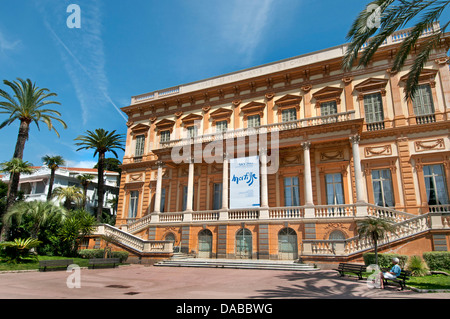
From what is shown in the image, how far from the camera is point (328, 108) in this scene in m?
23.3

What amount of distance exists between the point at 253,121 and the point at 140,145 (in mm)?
11699

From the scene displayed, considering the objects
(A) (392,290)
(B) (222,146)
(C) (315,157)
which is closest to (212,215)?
(B) (222,146)

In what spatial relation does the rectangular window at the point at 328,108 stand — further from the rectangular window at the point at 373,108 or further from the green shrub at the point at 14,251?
the green shrub at the point at 14,251

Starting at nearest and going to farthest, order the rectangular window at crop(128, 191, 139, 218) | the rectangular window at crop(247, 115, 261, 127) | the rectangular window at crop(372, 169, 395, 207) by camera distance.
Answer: the rectangular window at crop(372, 169, 395, 207) → the rectangular window at crop(247, 115, 261, 127) → the rectangular window at crop(128, 191, 139, 218)

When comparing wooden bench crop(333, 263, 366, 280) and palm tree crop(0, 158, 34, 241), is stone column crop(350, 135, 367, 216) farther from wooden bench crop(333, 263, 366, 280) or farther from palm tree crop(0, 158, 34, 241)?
palm tree crop(0, 158, 34, 241)

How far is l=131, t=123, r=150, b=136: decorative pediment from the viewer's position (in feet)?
98.9

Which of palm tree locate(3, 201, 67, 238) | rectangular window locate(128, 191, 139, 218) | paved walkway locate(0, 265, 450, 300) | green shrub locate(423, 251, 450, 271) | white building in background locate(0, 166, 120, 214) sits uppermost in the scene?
white building in background locate(0, 166, 120, 214)

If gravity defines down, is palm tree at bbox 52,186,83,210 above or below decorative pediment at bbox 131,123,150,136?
below

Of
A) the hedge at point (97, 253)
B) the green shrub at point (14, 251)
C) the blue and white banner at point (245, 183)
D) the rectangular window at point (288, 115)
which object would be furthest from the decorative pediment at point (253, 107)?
the green shrub at point (14, 251)

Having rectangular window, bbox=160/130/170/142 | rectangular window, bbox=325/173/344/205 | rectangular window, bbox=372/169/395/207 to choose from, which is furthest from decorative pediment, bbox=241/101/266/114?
rectangular window, bbox=372/169/395/207

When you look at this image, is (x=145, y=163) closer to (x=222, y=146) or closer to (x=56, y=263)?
(x=222, y=146)

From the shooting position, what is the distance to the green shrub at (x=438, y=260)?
13820 mm

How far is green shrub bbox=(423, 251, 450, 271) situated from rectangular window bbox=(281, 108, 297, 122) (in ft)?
43.4

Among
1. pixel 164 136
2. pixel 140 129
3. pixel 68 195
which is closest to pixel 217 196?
pixel 164 136
